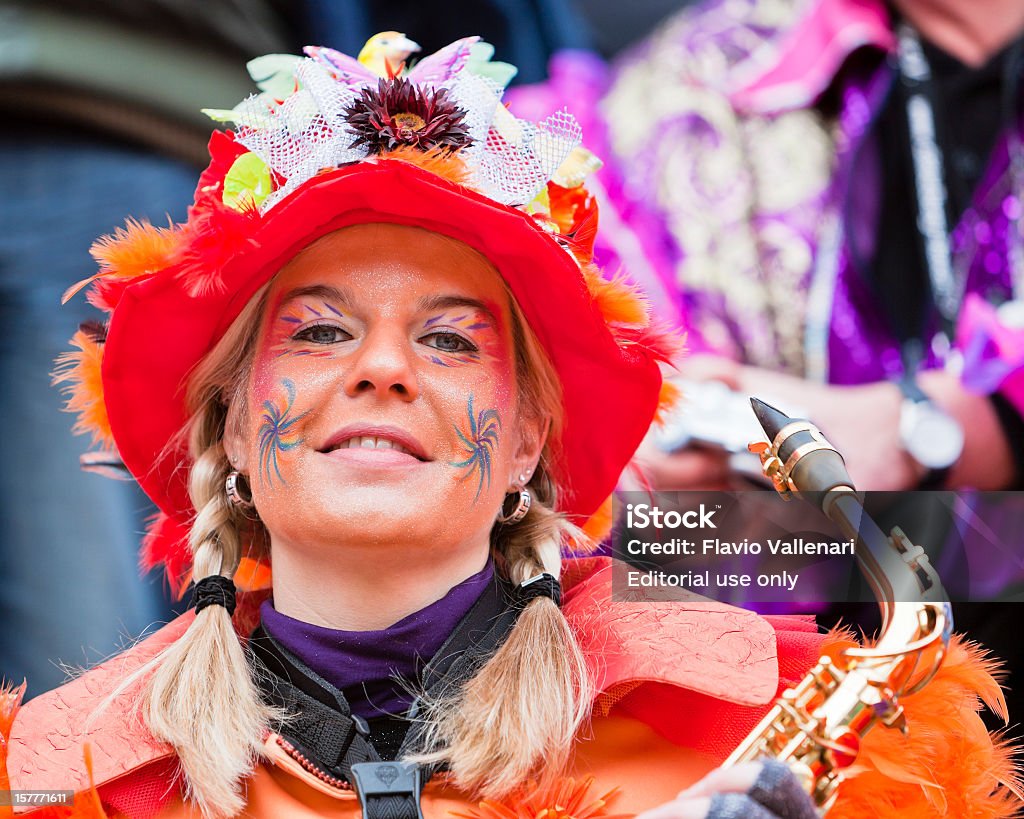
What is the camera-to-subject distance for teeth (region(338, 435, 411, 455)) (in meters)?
2.27

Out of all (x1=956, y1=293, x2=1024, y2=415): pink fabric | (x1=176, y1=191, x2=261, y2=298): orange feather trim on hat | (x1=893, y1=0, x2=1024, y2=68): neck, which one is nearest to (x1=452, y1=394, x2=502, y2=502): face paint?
(x1=176, y1=191, x2=261, y2=298): orange feather trim on hat

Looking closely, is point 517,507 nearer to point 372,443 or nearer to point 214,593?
point 372,443

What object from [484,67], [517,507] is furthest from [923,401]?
[484,67]

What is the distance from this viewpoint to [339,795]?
217 cm

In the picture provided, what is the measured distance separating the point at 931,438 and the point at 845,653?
148 centimetres

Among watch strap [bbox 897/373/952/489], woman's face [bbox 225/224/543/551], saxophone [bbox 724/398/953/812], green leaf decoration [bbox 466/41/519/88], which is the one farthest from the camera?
watch strap [bbox 897/373/952/489]

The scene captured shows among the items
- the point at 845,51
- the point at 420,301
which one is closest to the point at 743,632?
the point at 420,301

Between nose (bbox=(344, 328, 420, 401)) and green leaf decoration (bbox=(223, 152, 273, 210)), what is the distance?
0.32 metres

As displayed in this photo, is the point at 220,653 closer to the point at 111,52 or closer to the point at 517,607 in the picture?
the point at 517,607

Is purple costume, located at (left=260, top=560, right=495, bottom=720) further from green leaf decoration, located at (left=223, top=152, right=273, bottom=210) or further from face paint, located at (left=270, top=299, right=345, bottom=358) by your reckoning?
green leaf decoration, located at (left=223, top=152, right=273, bottom=210)

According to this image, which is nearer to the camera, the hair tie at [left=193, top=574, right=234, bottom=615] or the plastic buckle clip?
the plastic buckle clip

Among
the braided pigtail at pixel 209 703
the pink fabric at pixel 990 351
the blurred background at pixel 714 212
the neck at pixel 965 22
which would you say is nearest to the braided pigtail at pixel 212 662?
the braided pigtail at pixel 209 703

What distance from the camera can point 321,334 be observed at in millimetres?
2391

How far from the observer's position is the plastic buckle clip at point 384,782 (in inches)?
83.5
